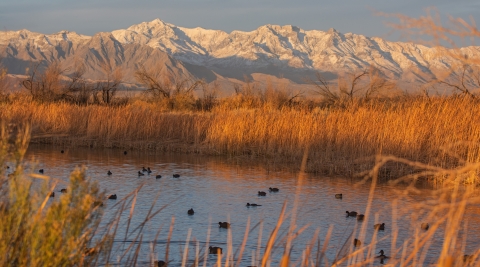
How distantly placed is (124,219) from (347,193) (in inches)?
173

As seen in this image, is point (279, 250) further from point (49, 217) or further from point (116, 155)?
point (116, 155)

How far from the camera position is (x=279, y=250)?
258 inches

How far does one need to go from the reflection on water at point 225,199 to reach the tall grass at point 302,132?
1036mm

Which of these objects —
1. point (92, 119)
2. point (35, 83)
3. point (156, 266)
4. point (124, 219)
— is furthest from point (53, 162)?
point (35, 83)

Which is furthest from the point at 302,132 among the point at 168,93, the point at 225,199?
the point at 168,93

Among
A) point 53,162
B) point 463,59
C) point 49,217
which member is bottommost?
point 53,162

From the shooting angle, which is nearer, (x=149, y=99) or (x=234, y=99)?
(x=234, y=99)

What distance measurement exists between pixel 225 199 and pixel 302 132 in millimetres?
5462

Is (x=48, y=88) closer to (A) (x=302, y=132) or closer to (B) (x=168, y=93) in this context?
(B) (x=168, y=93)

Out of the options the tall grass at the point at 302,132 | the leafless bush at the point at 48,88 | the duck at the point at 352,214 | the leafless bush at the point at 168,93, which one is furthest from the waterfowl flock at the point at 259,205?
the leafless bush at the point at 168,93

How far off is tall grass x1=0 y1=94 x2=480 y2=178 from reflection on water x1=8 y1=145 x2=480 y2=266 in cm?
104

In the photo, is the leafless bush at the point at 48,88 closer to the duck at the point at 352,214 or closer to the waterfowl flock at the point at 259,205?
the waterfowl flock at the point at 259,205

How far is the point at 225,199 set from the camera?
31.8 ft

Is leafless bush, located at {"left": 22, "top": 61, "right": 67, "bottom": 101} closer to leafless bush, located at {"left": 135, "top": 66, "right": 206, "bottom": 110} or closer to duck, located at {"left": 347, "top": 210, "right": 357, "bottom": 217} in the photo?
leafless bush, located at {"left": 135, "top": 66, "right": 206, "bottom": 110}
